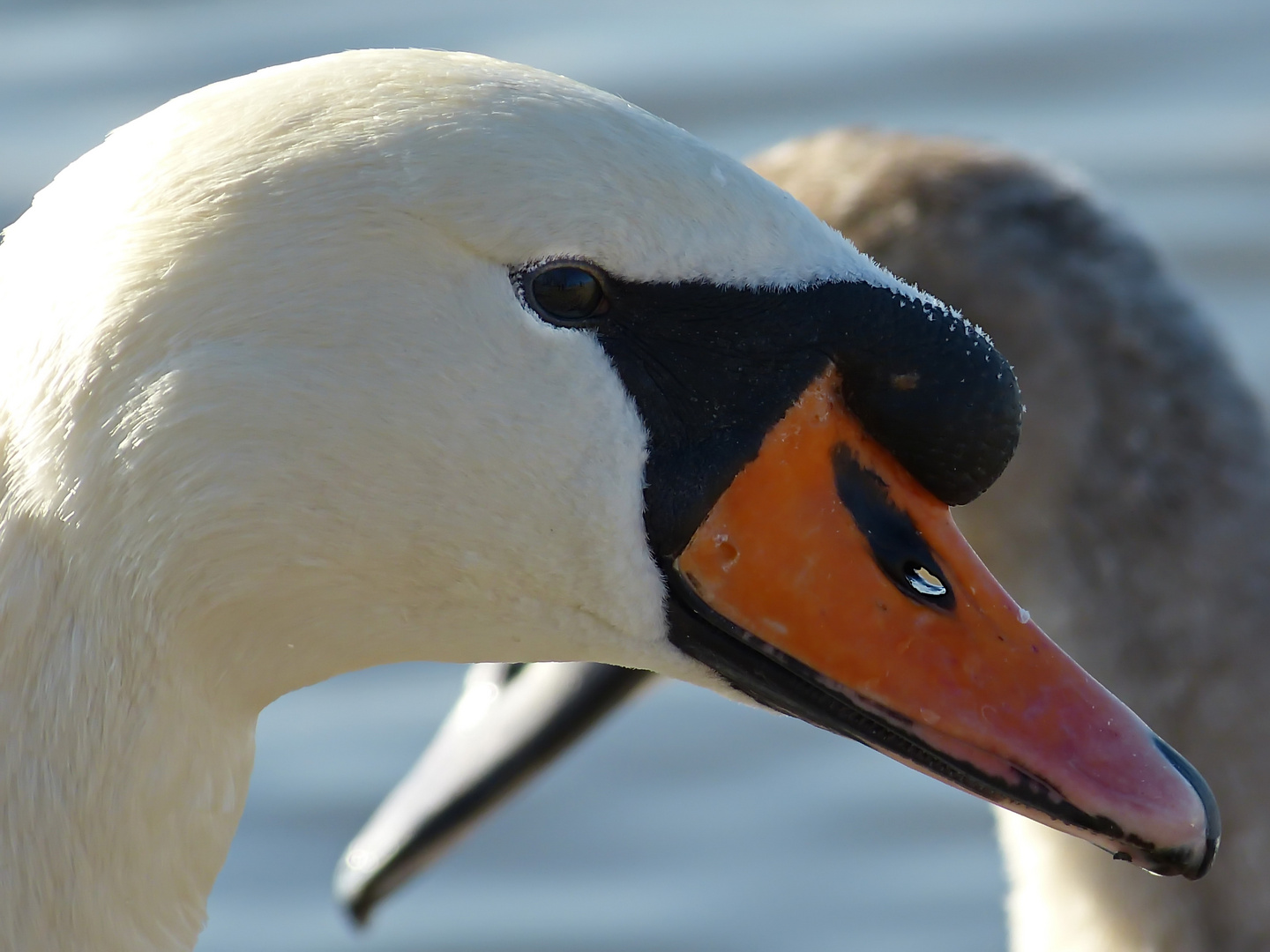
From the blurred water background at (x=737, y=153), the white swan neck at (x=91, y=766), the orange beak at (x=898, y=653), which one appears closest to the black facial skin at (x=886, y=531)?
the orange beak at (x=898, y=653)

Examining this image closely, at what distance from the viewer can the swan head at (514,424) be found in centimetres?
200

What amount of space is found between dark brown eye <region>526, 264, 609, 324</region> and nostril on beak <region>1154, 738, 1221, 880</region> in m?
0.74

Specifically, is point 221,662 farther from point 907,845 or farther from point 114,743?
point 907,845

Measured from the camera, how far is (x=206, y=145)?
2.04 m

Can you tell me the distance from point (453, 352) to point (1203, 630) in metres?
2.66

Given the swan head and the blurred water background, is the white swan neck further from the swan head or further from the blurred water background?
the blurred water background

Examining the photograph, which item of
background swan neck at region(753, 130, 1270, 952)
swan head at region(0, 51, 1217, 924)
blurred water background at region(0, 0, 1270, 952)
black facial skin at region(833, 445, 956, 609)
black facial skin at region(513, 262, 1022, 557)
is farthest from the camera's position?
blurred water background at region(0, 0, 1270, 952)

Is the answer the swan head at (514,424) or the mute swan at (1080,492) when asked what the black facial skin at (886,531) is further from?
the mute swan at (1080,492)

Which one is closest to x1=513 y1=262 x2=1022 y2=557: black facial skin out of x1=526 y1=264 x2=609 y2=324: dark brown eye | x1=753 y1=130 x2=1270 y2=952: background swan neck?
x1=526 y1=264 x2=609 y2=324: dark brown eye

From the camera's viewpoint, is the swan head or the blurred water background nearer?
the swan head

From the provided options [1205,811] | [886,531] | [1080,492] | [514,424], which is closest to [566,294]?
[514,424]

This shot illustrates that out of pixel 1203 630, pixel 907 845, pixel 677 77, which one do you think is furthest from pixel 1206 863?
pixel 677 77

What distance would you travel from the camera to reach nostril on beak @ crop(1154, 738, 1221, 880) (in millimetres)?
2207

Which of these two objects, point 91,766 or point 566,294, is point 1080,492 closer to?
point 566,294
